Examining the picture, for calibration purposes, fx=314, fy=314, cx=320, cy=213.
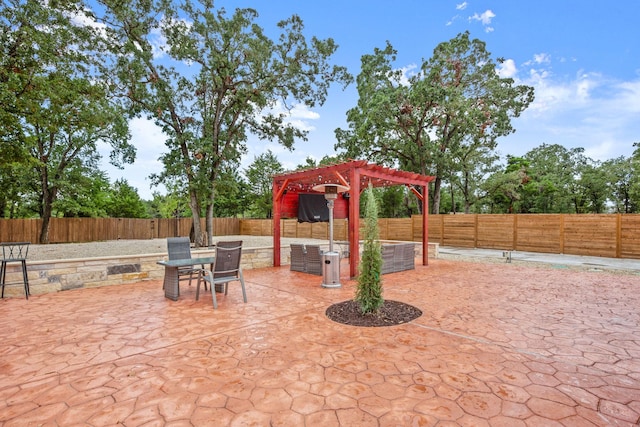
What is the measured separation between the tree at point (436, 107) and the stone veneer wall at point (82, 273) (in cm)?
1390

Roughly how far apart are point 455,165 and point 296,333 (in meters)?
18.0

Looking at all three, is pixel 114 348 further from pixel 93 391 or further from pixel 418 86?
pixel 418 86

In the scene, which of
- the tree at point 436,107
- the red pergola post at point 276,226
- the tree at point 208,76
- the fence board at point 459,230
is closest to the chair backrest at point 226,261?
the red pergola post at point 276,226

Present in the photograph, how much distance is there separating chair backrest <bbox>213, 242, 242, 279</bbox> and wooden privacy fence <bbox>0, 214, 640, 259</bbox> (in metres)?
12.8

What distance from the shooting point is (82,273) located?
5965 millimetres

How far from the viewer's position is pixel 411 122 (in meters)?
18.2

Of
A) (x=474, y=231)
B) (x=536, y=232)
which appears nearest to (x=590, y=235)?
(x=536, y=232)

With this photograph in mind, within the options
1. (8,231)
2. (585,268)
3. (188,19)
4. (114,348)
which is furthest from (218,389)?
(8,231)

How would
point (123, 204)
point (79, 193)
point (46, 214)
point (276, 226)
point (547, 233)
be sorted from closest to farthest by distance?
point (276, 226) → point (547, 233) → point (46, 214) → point (79, 193) → point (123, 204)

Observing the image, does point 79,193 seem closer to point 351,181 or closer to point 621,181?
point 351,181

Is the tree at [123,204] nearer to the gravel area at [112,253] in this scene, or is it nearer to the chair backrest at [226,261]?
the gravel area at [112,253]

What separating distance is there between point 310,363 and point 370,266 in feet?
5.08

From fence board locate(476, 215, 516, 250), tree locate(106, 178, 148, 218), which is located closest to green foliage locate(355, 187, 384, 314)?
fence board locate(476, 215, 516, 250)

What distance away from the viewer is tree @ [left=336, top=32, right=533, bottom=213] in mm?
16844
